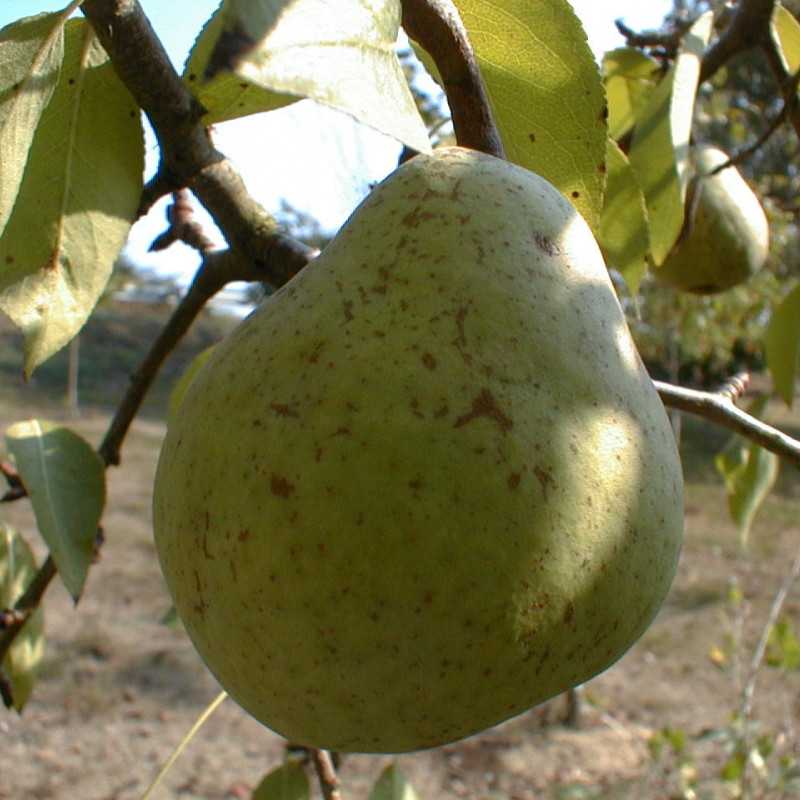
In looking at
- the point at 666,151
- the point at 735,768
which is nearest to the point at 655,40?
the point at 666,151

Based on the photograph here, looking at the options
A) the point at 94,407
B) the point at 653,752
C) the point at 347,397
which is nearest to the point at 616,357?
the point at 347,397

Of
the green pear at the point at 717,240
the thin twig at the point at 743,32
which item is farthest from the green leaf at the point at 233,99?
the green pear at the point at 717,240

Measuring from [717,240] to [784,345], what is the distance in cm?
35

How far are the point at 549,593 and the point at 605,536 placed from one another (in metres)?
0.04

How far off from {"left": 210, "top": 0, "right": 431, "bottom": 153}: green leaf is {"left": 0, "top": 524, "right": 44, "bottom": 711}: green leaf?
2.60 feet

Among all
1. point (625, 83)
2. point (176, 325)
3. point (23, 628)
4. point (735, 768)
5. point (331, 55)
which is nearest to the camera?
point (331, 55)

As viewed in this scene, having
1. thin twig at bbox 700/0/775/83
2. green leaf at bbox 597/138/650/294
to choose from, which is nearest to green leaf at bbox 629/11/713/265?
green leaf at bbox 597/138/650/294

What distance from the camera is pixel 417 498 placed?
394mm

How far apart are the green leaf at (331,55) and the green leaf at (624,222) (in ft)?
1.45

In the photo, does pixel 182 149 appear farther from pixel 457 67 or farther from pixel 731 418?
pixel 731 418

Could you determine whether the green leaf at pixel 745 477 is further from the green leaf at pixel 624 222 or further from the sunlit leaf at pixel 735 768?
the sunlit leaf at pixel 735 768

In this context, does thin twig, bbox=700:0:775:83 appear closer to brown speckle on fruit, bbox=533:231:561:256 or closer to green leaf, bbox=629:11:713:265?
green leaf, bbox=629:11:713:265

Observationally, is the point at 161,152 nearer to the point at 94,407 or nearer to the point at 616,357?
the point at 616,357

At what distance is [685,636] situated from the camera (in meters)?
4.32
